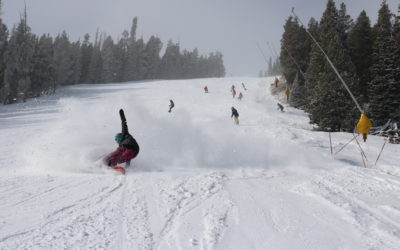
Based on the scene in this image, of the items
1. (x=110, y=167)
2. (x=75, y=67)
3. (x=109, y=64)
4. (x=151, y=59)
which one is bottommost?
(x=110, y=167)

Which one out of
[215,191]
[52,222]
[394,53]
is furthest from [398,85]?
[52,222]

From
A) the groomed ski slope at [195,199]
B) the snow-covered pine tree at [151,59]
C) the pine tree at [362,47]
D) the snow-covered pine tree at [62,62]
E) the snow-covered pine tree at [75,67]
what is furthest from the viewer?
the snow-covered pine tree at [151,59]

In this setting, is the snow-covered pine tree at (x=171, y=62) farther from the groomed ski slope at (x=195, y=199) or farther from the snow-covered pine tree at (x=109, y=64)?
the groomed ski slope at (x=195, y=199)

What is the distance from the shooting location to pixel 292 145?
13.8 meters

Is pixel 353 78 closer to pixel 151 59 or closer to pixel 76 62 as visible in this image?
pixel 76 62

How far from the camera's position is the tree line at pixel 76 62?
5122 cm

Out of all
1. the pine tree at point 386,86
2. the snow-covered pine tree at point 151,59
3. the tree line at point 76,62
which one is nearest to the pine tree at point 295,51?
the pine tree at point 386,86

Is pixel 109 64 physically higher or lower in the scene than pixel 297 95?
higher

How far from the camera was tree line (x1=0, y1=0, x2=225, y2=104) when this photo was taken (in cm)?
5122

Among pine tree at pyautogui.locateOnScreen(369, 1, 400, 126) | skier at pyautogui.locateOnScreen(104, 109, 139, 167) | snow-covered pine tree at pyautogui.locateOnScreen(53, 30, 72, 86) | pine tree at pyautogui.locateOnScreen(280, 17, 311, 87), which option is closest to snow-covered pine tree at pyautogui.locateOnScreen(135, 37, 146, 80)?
snow-covered pine tree at pyautogui.locateOnScreen(53, 30, 72, 86)

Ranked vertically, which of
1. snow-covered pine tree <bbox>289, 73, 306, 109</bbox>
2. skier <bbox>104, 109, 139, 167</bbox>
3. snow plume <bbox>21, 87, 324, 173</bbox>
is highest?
snow-covered pine tree <bbox>289, 73, 306, 109</bbox>

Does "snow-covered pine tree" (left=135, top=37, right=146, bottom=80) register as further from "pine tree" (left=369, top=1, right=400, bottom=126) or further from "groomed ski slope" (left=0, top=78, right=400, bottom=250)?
"groomed ski slope" (left=0, top=78, right=400, bottom=250)

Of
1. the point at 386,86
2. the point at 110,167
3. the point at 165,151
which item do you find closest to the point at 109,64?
the point at 386,86

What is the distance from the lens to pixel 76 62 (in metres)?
70.9
